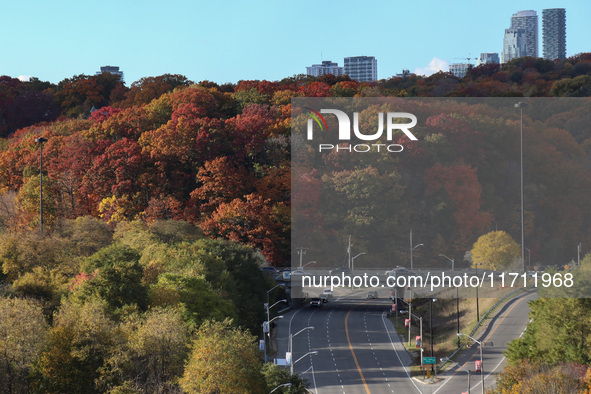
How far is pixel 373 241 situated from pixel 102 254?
26036 mm

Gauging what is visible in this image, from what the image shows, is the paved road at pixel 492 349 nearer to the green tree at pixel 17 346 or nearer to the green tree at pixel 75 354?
the green tree at pixel 75 354

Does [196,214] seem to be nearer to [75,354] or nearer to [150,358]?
[150,358]

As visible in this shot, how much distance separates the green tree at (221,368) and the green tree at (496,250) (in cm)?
2592

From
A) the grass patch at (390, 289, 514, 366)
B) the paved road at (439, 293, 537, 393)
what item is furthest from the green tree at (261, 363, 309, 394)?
the grass patch at (390, 289, 514, 366)

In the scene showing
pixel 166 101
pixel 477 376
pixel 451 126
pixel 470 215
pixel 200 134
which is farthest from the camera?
pixel 166 101

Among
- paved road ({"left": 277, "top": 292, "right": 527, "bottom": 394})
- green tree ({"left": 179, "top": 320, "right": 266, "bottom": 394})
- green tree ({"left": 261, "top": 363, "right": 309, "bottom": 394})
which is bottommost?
paved road ({"left": 277, "top": 292, "right": 527, "bottom": 394})

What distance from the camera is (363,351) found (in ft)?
191

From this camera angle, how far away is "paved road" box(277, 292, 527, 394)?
4956cm

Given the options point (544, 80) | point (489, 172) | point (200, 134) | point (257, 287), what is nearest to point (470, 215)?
point (489, 172)

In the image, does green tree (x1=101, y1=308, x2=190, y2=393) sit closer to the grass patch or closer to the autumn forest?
the autumn forest

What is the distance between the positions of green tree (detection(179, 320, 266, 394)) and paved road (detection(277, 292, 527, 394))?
12.7m

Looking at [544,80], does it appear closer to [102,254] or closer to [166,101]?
[166,101]

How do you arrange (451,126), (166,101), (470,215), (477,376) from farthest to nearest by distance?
(166,101) < (451,126) < (470,215) < (477,376)

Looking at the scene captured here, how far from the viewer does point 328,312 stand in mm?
73562
